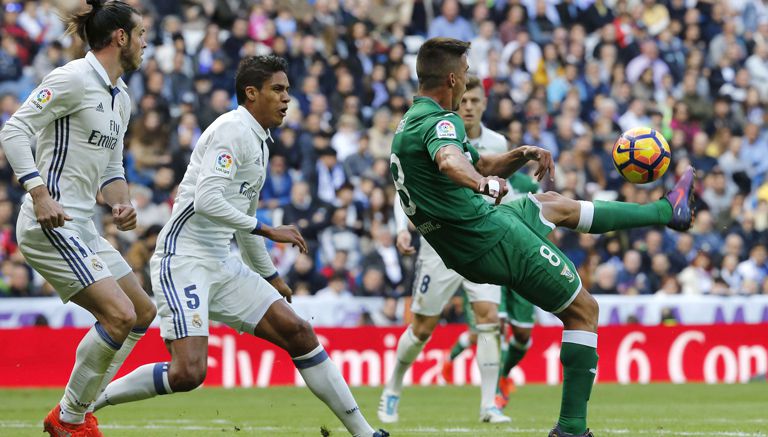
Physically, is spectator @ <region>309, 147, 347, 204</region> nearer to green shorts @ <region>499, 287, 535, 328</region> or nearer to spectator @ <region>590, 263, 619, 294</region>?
spectator @ <region>590, 263, 619, 294</region>

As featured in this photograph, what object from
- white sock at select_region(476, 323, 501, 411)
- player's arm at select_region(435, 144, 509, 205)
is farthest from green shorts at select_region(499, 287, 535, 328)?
player's arm at select_region(435, 144, 509, 205)

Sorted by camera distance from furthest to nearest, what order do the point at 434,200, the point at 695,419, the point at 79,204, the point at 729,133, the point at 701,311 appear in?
the point at 729,133 → the point at 701,311 → the point at 695,419 → the point at 79,204 → the point at 434,200

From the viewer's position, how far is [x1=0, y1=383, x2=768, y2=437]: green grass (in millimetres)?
10453

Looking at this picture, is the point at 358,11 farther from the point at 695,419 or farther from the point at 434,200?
the point at 434,200

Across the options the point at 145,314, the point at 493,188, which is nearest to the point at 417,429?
the point at 145,314

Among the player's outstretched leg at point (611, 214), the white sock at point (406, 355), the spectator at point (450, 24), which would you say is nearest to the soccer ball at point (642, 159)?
the player's outstretched leg at point (611, 214)

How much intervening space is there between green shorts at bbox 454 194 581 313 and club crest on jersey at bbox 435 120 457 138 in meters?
0.78

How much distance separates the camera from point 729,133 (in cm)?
2305

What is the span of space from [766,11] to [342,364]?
45.5 feet

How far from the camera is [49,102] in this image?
838 centimetres

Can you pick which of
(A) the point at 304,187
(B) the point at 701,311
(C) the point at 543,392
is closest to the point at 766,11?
(B) the point at 701,311

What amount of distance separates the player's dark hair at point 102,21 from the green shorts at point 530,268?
111 inches

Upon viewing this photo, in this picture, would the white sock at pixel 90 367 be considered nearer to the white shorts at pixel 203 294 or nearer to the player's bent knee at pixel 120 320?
the player's bent knee at pixel 120 320

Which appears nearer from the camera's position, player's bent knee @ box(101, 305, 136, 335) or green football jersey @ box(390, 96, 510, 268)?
green football jersey @ box(390, 96, 510, 268)
